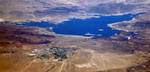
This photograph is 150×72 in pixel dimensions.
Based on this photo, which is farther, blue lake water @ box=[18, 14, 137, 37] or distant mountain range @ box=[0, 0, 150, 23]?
distant mountain range @ box=[0, 0, 150, 23]

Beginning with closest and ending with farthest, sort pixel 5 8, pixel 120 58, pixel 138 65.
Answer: pixel 138 65 → pixel 120 58 → pixel 5 8

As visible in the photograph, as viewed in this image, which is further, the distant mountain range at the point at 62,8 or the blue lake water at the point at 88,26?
the distant mountain range at the point at 62,8

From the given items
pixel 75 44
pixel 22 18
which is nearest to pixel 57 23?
pixel 22 18

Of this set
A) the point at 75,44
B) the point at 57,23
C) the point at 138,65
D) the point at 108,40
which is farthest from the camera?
the point at 57,23

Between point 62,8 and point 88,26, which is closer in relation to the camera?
point 88,26

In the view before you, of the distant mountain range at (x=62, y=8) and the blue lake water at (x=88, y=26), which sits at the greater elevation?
the distant mountain range at (x=62, y=8)

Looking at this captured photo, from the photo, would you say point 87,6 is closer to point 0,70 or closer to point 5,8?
point 5,8

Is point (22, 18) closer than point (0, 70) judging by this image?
No

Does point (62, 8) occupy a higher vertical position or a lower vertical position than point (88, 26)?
higher
